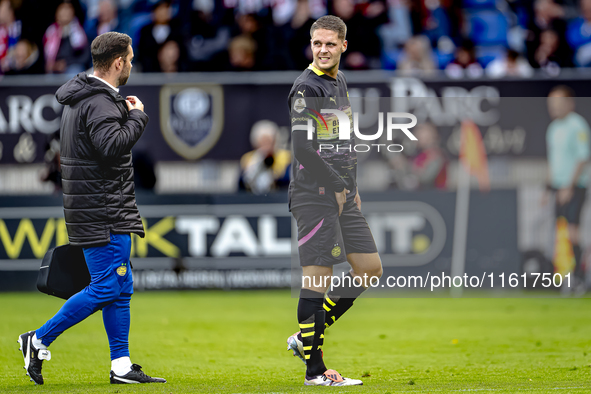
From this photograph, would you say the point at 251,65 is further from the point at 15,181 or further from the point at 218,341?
the point at 218,341

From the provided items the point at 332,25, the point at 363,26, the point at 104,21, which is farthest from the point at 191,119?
the point at 332,25

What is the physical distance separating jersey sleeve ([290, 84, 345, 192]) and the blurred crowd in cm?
734

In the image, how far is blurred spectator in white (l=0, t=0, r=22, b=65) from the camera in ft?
43.5

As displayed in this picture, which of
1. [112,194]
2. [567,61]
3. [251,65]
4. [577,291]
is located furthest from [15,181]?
[567,61]

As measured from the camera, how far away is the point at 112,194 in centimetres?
525

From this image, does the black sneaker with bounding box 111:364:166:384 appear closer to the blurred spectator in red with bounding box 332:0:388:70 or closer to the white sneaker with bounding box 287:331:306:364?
the white sneaker with bounding box 287:331:306:364

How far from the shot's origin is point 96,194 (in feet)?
17.1

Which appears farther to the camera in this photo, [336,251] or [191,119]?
[191,119]

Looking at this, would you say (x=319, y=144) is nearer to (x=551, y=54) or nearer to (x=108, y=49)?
(x=108, y=49)

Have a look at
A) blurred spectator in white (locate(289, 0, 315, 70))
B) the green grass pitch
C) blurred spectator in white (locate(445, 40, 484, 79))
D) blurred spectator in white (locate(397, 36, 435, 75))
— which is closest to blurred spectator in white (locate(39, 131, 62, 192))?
the green grass pitch

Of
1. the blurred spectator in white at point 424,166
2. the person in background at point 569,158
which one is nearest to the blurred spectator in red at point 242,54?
the blurred spectator in white at point 424,166

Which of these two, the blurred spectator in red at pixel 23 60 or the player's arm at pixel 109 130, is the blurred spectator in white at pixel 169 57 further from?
the player's arm at pixel 109 130

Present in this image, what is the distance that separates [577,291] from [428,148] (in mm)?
2611

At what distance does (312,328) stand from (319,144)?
1113 millimetres
